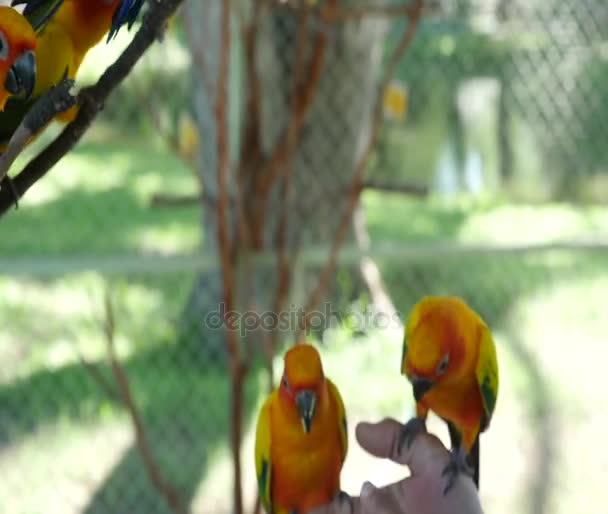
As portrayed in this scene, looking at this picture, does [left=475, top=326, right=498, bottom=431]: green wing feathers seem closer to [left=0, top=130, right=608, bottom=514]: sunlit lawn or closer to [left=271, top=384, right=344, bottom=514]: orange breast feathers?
[left=271, top=384, right=344, bottom=514]: orange breast feathers

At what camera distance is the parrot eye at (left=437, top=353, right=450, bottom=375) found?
881 millimetres

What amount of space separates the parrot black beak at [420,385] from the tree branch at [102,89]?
1.22 ft

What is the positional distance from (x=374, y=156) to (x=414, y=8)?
171 centimetres

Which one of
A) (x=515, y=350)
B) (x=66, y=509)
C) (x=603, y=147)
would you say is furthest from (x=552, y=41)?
(x=66, y=509)

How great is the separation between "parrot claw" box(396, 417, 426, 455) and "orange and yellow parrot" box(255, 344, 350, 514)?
62 millimetres

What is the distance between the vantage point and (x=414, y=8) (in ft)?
4.91

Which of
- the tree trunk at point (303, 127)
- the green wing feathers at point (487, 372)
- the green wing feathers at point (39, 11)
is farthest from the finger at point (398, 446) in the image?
the tree trunk at point (303, 127)

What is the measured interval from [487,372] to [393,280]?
1692 millimetres

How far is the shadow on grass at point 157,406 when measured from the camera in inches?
93.7

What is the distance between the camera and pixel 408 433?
88 centimetres

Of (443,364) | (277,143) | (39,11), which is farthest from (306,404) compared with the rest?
(277,143)

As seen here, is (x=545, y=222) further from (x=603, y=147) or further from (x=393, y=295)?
(x=393, y=295)

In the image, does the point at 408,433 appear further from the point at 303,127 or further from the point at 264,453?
the point at 303,127

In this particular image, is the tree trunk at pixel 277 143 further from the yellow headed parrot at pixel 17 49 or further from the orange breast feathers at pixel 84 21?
the yellow headed parrot at pixel 17 49
